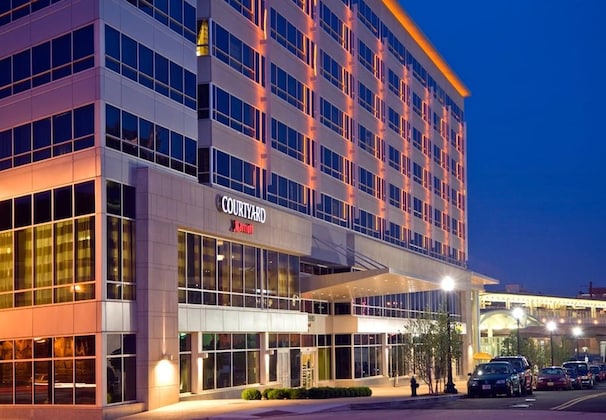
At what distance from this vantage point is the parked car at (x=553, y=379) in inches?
2175

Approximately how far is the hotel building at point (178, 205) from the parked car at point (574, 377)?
1032 centimetres

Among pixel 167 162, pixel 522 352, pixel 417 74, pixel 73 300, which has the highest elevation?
pixel 417 74

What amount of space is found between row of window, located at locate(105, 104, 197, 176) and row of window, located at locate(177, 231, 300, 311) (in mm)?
3061

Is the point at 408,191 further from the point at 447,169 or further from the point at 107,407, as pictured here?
the point at 107,407

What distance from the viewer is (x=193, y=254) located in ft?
134

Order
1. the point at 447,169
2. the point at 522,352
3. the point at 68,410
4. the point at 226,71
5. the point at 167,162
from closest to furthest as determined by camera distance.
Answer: the point at 68,410 → the point at 167,162 → the point at 226,71 → the point at 522,352 → the point at 447,169

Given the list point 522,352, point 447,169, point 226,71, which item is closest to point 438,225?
point 447,169

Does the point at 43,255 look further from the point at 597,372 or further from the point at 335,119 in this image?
the point at 597,372

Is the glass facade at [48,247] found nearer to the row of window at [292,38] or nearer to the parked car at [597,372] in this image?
the row of window at [292,38]

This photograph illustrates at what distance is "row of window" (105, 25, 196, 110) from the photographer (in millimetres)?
36875

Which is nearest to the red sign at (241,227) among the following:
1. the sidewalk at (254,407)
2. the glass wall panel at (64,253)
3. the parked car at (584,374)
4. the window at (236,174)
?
the window at (236,174)

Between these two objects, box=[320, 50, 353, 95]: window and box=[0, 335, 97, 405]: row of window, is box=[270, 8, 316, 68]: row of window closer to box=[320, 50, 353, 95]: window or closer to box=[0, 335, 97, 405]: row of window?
box=[320, 50, 353, 95]: window

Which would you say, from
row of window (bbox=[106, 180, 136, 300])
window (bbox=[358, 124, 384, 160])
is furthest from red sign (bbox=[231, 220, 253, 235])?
window (bbox=[358, 124, 384, 160])

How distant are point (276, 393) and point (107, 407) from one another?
8.02 metres
